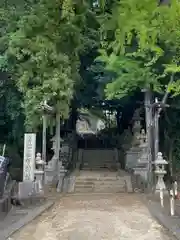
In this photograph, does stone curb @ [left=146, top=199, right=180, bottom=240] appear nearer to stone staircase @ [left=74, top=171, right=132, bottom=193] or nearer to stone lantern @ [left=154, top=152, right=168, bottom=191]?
stone lantern @ [left=154, top=152, right=168, bottom=191]

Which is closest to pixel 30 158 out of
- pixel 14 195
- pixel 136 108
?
pixel 14 195

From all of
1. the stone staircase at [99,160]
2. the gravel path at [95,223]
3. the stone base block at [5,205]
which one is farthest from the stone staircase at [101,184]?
the stone staircase at [99,160]

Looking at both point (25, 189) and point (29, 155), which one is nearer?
point (25, 189)

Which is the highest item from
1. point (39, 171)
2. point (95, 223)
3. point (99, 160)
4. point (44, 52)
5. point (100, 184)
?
point (44, 52)

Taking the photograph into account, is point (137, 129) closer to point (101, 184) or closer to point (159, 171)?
point (101, 184)

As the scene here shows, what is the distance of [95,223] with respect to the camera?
843 cm

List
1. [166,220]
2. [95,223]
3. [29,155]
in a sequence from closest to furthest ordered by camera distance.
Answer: [95,223] → [166,220] → [29,155]

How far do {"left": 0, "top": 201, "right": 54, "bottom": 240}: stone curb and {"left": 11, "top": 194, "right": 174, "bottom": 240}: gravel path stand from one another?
119 mm

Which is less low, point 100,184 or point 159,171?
point 159,171

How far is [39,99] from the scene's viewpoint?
43.9 feet

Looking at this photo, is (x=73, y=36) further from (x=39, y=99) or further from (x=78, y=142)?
(x=78, y=142)

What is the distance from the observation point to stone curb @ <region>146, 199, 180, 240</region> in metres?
7.69

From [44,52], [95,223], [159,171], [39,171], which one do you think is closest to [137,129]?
[159,171]

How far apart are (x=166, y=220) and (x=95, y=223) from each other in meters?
1.56
